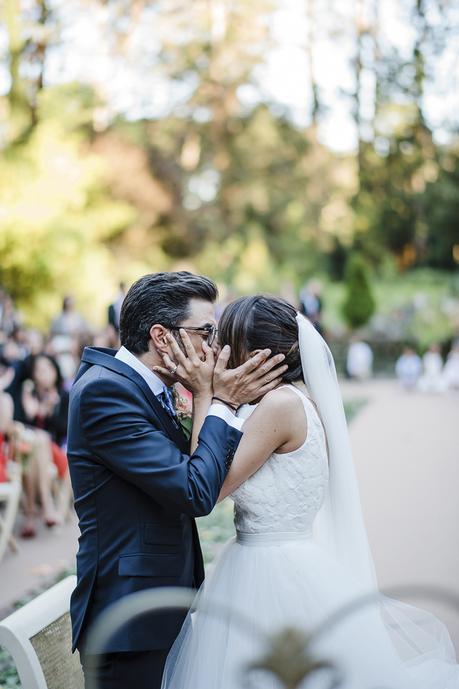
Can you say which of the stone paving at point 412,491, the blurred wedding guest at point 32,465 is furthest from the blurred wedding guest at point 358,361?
the blurred wedding guest at point 32,465

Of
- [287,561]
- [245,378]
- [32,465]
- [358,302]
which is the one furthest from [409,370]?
[245,378]

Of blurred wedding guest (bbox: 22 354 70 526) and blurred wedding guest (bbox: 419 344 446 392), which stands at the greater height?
blurred wedding guest (bbox: 22 354 70 526)

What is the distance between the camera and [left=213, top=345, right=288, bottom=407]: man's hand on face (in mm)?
2541

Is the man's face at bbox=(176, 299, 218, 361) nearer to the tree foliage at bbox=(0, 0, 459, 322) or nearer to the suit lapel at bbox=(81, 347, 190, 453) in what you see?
the suit lapel at bbox=(81, 347, 190, 453)

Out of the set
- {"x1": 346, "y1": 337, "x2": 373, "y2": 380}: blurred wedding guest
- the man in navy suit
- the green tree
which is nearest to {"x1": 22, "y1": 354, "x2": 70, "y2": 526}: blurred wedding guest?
the man in navy suit

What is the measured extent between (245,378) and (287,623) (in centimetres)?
82

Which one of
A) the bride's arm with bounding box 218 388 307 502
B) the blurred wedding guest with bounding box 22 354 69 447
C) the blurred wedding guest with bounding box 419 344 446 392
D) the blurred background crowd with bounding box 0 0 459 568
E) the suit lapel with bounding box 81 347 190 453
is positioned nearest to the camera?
the suit lapel with bounding box 81 347 190 453

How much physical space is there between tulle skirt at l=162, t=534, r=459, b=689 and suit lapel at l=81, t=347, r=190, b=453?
516 millimetres

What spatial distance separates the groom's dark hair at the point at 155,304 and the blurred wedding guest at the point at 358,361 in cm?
2198

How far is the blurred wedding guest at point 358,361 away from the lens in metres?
24.3

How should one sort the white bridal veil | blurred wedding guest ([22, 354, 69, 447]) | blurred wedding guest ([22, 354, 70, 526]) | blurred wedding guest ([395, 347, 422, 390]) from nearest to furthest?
the white bridal veil < blurred wedding guest ([22, 354, 70, 526]) < blurred wedding guest ([22, 354, 69, 447]) < blurred wedding guest ([395, 347, 422, 390])

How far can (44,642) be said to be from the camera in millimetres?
2586

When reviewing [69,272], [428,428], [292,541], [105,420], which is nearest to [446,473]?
[428,428]

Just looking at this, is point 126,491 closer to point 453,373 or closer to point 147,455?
point 147,455
